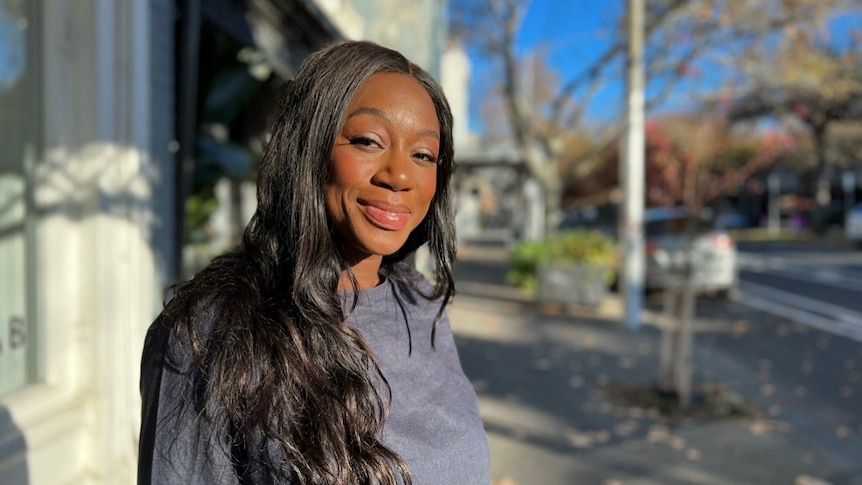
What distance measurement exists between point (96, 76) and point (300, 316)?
2.01 metres

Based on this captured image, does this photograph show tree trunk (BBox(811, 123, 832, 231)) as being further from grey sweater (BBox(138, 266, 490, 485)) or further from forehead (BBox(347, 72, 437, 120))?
forehead (BBox(347, 72, 437, 120))

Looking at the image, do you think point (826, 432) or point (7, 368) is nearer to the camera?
point (7, 368)

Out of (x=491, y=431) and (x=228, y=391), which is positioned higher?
(x=228, y=391)

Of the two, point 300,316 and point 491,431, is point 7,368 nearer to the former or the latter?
point 300,316

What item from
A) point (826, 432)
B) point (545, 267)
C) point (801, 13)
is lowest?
point (826, 432)

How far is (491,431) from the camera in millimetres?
5246

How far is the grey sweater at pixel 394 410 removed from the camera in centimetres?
118

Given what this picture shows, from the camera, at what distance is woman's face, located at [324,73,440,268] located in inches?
52.1

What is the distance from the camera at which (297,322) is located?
1.26m

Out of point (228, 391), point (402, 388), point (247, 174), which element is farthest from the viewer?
point (247, 174)

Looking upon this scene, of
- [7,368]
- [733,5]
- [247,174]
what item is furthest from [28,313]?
[733,5]

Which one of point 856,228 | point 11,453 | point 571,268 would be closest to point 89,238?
point 11,453

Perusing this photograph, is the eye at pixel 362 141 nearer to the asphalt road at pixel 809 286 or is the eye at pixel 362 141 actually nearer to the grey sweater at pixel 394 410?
the grey sweater at pixel 394 410

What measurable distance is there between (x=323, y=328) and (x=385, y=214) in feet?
0.80
